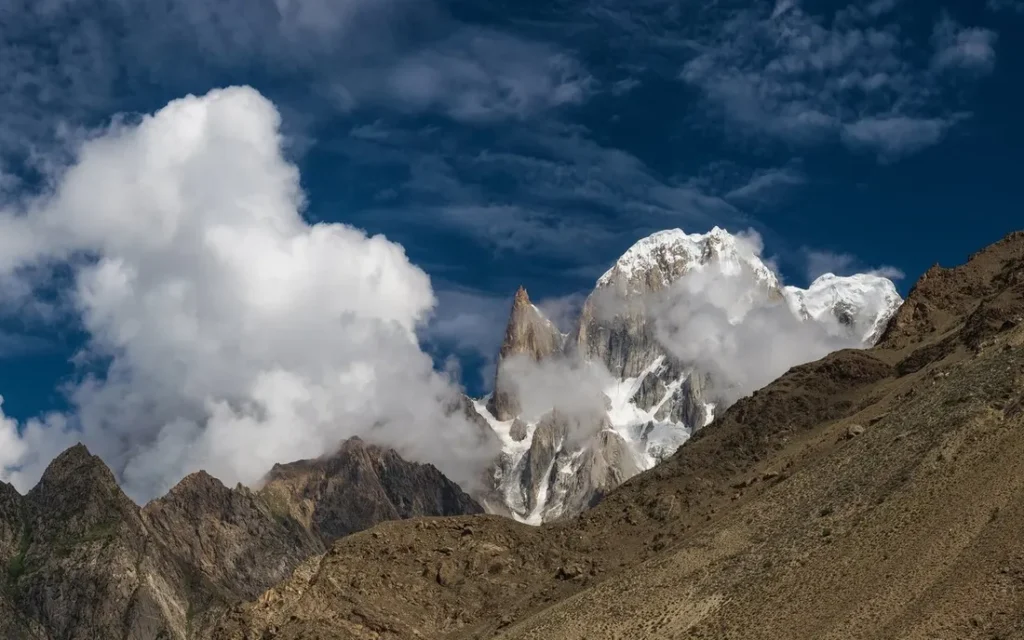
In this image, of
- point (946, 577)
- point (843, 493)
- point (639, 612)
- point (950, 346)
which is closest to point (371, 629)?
point (639, 612)

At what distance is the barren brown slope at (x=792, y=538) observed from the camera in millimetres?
Answer: 84375

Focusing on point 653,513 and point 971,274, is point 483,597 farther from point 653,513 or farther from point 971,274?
point 971,274

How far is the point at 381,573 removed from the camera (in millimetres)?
120250

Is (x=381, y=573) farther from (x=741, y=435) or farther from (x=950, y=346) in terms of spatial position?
(x=950, y=346)

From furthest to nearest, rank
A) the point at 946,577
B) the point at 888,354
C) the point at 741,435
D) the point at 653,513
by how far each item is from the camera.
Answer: the point at 888,354, the point at 741,435, the point at 653,513, the point at 946,577

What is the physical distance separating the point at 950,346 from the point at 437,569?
5594 cm

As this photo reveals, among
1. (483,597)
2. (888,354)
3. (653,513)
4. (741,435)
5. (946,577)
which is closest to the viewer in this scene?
(946,577)

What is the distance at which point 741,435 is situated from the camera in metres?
139

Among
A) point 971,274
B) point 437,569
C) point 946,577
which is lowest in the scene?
point 946,577

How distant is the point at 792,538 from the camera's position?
97.8 m

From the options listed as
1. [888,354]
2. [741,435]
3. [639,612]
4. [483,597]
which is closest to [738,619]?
[639,612]

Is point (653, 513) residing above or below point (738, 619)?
above

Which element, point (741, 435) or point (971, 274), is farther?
point (971, 274)

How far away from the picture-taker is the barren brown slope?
8438 cm
